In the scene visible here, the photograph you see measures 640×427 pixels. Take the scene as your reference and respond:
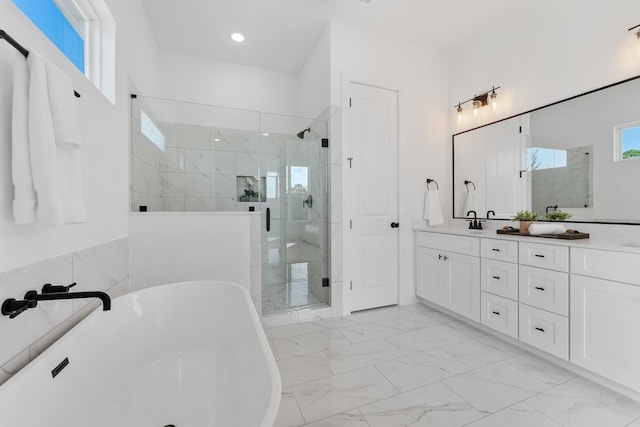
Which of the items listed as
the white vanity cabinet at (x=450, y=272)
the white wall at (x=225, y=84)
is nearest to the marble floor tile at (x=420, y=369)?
the white vanity cabinet at (x=450, y=272)

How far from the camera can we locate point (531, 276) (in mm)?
1998

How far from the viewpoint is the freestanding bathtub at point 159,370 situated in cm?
90

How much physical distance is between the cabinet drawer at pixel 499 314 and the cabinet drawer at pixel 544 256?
0.37 metres

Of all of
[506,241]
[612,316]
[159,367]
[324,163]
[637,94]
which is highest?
[637,94]

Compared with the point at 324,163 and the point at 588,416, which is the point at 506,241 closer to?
the point at 588,416

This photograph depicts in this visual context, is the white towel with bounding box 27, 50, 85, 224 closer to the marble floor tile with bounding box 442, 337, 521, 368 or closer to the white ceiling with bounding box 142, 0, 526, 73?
the white ceiling with bounding box 142, 0, 526, 73

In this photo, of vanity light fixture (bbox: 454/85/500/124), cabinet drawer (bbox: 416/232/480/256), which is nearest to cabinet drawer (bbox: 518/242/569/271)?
cabinet drawer (bbox: 416/232/480/256)

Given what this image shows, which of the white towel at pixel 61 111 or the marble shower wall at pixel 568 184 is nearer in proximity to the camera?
the white towel at pixel 61 111

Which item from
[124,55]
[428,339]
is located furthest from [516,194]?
[124,55]

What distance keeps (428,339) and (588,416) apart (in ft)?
3.29

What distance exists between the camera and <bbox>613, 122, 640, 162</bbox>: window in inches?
72.1

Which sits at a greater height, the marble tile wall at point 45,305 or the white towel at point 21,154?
the white towel at point 21,154

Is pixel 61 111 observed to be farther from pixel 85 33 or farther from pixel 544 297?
pixel 544 297

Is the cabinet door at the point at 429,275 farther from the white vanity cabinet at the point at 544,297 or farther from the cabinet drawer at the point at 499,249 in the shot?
the white vanity cabinet at the point at 544,297
